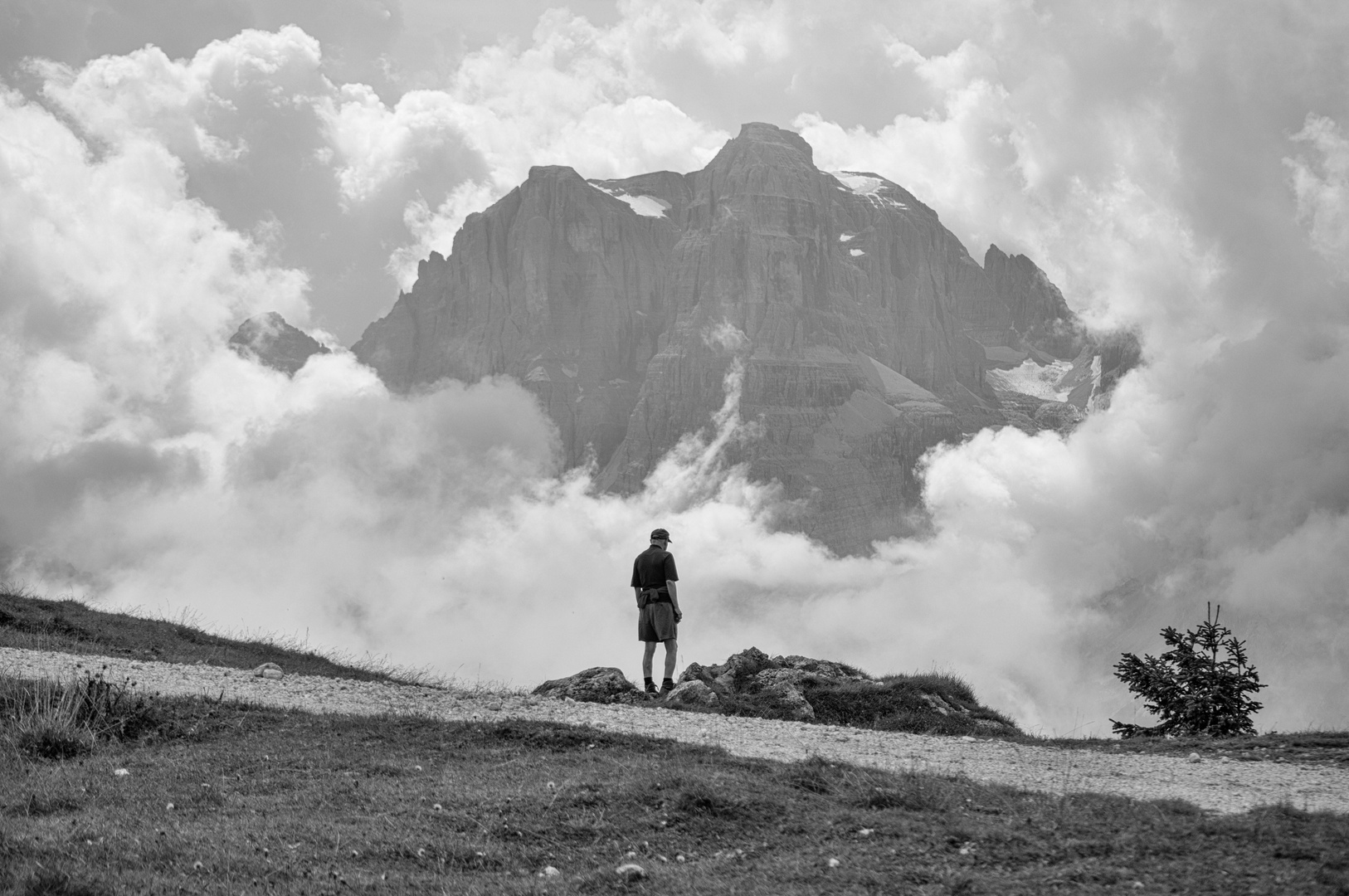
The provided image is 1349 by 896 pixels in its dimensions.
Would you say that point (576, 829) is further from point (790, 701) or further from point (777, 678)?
point (777, 678)

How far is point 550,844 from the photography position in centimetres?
1004

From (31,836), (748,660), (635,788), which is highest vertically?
(748,660)

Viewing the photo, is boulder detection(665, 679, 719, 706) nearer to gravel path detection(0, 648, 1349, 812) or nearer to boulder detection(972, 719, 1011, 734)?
gravel path detection(0, 648, 1349, 812)

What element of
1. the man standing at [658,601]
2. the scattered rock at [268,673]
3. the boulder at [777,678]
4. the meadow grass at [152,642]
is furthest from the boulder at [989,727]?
the scattered rock at [268,673]

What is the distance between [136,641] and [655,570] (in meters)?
11.8

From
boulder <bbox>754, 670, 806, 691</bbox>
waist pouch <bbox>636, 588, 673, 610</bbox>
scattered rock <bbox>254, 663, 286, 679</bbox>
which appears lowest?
scattered rock <bbox>254, 663, 286, 679</bbox>

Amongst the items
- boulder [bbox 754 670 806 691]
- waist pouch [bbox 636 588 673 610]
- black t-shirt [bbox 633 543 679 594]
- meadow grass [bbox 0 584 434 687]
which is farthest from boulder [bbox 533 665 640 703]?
meadow grass [bbox 0 584 434 687]

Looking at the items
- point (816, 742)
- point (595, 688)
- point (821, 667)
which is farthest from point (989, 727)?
point (595, 688)

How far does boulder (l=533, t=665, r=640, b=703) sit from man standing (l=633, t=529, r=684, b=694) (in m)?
0.66

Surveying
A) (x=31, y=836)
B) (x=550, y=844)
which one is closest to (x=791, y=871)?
(x=550, y=844)

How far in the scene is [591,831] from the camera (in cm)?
1033

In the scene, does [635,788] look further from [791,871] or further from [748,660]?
[748,660]

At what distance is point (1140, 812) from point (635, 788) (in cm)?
438

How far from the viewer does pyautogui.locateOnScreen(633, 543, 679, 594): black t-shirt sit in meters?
22.6
